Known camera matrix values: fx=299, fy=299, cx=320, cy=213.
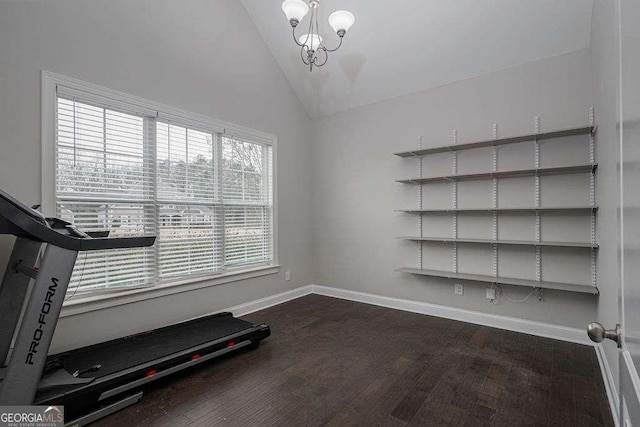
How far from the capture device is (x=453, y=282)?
358cm

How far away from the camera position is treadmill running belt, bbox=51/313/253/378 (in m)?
2.07

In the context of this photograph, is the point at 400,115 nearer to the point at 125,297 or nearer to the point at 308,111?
the point at 308,111

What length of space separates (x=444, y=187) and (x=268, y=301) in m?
2.68

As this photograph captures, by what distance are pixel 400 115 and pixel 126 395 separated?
3989mm

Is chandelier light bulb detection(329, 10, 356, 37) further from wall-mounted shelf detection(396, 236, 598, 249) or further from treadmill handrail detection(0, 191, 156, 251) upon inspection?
wall-mounted shelf detection(396, 236, 598, 249)

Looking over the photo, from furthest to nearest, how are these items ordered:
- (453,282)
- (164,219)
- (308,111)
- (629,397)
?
(308,111) → (453,282) → (164,219) → (629,397)

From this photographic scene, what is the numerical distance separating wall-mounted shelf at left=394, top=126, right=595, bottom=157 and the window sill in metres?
2.49

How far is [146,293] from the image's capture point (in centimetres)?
283

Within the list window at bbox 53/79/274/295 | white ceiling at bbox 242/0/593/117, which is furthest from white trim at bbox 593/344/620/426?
window at bbox 53/79/274/295

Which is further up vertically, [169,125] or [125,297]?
[169,125]

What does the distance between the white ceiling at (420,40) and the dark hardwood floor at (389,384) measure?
2932 millimetres

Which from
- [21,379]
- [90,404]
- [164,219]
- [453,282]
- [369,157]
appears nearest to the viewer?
[21,379]

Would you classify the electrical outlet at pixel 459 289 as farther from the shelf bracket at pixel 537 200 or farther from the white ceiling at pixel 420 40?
the white ceiling at pixel 420 40

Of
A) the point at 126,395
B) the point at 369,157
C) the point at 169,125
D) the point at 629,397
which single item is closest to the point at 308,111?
the point at 369,157
